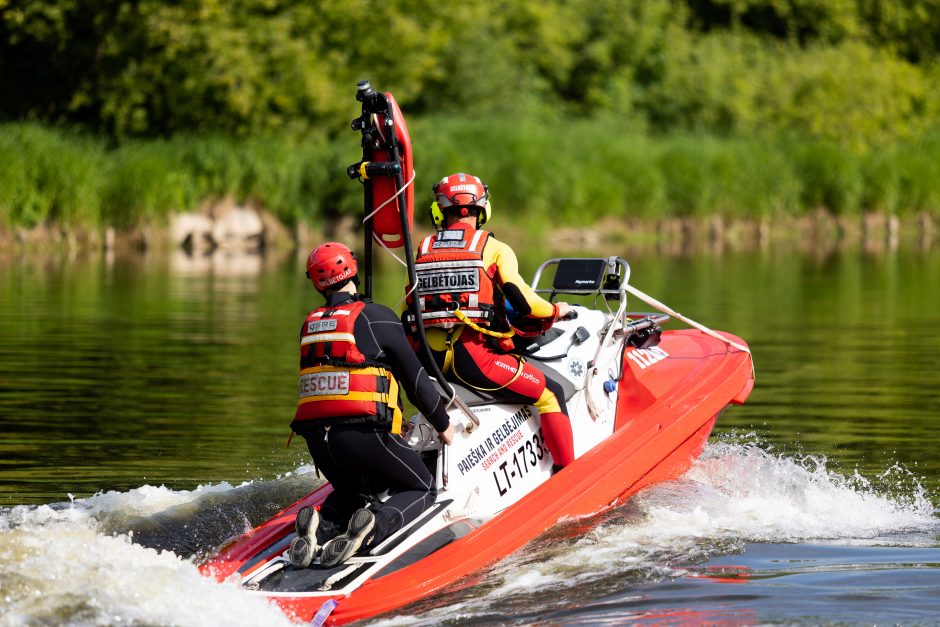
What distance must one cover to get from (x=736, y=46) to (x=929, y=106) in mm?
8315

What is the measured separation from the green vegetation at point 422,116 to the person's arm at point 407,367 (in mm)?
22258

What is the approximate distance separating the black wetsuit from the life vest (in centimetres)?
4

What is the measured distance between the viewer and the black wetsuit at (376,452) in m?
7.31

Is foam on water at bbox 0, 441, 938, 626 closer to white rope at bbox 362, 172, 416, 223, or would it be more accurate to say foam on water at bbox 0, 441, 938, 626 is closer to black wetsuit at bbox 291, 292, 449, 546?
black wetsuit at bbox 291, 292, 449, 546

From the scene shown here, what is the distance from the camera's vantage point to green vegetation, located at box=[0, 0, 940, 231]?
32656 mm

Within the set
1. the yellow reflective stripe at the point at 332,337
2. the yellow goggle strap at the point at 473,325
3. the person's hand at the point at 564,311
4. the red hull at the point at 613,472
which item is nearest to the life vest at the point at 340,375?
the yellow reflective stripe at the point at 332,337

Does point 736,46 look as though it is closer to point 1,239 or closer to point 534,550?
point 1,239

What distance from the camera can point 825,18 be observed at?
178ft

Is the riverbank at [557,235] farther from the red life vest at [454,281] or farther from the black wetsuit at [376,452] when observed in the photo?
the black wetsuit at [376,452]

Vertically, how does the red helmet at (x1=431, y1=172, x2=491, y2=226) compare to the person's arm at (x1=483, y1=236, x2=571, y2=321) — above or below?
above

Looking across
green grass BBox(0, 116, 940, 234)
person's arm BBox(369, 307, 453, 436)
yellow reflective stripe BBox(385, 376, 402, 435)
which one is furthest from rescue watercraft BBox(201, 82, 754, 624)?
green grass BBox(0, 116, 940, 234)

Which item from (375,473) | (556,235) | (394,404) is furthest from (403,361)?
(556,235)

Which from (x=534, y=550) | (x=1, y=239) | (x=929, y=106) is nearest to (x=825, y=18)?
(x=929, y=106)

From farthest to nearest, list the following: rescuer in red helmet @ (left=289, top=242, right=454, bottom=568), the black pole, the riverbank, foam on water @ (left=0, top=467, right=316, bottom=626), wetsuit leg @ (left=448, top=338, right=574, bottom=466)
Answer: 1. the riverbank
2. wetsuit leg @ (left=448, top=338, right=574, bottom=466)
3. the black pole
4. rescuer in red helmet @ (left=289, top=242, right=454, bottom=568)
5. foam on water @ (left=0, top=467, right=316, bottom=626)
